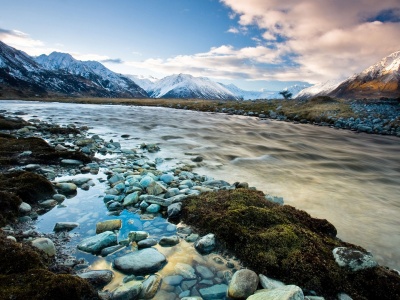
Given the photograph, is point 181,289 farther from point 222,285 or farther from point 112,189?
point 112,189

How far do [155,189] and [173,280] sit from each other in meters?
3.69

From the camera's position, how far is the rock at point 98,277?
161 inches

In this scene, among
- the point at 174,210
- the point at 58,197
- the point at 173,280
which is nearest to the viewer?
the point at 173,280

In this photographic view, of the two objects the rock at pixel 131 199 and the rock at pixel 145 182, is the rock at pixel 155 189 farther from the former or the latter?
the rock at pixel 131 199

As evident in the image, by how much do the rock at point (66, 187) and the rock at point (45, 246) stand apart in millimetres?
3114

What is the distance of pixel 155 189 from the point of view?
25.6ft

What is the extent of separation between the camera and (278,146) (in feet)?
67.2

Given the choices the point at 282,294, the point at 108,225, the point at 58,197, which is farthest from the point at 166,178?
the point at 282,294

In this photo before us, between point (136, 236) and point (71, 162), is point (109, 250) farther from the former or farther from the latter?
point (71, 162)

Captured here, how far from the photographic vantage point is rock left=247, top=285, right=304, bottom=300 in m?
3.48

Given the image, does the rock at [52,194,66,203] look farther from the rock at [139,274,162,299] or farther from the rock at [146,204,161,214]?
the rock at [139,274,162,299]

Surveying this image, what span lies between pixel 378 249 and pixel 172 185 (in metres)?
5.71

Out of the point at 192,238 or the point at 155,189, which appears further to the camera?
the point at 155,189

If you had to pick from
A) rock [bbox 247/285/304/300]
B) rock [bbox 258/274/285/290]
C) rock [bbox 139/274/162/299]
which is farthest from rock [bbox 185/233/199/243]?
rock [bbox 247/285/304/300]
